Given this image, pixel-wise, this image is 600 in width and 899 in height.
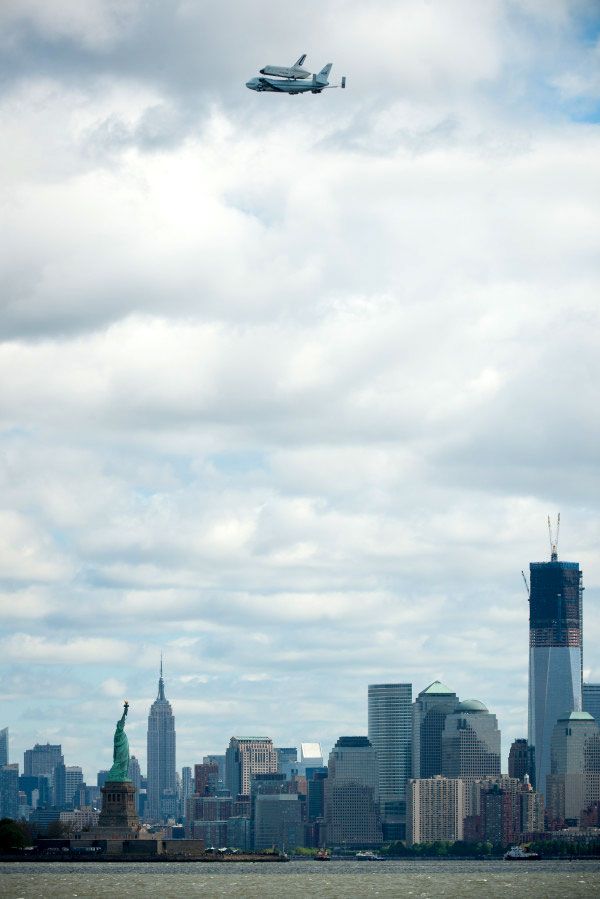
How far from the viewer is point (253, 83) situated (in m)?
187

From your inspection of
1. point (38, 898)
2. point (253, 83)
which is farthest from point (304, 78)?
point (38, 898)

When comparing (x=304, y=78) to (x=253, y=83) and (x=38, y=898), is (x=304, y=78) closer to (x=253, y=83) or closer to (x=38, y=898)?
(x=253, y=83)

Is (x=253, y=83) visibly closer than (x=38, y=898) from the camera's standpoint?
Yes

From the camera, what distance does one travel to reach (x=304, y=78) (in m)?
190

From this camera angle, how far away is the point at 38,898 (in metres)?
200

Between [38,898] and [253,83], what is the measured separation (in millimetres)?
83598

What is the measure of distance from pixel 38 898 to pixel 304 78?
281 ft

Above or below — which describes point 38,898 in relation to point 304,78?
below

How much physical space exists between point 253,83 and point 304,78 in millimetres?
5702

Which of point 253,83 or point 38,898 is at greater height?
point 253,83
